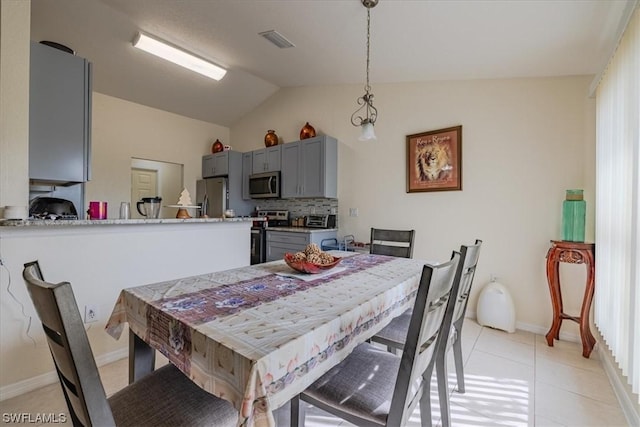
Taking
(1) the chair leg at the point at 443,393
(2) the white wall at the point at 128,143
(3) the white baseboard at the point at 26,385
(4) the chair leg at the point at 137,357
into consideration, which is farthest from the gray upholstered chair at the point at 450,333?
(2) the white wall at the point at 128,143

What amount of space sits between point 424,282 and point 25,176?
255 centimetres

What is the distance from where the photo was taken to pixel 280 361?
31.1 inches

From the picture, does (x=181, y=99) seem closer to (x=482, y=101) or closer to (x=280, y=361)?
(x=482, y=101)

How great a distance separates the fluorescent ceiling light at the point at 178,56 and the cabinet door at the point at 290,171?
4.51ft

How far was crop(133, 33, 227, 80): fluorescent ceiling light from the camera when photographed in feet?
10.7

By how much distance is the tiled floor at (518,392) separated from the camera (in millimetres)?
1641

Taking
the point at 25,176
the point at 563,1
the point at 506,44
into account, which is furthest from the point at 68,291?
the point at 506,44

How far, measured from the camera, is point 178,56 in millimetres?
3506

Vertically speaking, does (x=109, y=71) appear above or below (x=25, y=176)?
above

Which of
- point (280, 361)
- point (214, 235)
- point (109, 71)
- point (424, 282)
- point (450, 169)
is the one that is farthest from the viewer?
point (109, 71)

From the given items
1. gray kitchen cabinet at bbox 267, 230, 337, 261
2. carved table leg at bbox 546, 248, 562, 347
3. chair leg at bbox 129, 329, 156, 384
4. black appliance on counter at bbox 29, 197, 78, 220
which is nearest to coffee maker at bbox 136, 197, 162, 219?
black appliance on counter at bbox 29, 197, 78, 220

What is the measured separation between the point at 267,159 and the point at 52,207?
107 inches

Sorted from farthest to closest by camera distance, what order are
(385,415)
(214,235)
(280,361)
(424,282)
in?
(214,235)
(385,415)
(424,282)
(280,361)

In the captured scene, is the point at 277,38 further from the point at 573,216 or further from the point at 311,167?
the point at 573,216
